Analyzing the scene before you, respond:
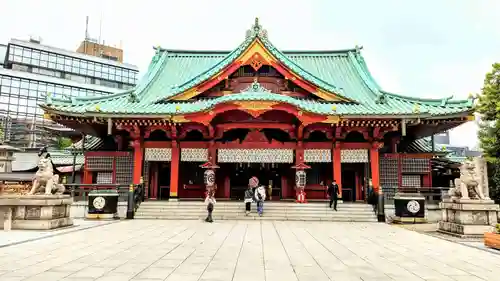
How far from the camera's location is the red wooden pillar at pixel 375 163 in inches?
822

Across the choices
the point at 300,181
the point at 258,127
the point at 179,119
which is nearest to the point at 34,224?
the point at 179,119

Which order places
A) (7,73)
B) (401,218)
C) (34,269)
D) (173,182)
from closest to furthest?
(34,269) < (401,218) < (173,182) < (7,73)

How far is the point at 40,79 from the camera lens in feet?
216

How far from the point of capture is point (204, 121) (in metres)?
20.3

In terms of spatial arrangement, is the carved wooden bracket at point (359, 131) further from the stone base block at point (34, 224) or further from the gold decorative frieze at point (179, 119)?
the stone base block at point (34, 224)

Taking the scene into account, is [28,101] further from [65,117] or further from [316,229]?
[316,229]

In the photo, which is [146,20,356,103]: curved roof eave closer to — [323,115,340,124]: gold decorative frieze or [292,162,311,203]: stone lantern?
[323,115,340,124]: gold decorative frieze

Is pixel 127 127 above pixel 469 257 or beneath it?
above

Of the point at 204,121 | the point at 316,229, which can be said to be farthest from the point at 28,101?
the point at 316,229

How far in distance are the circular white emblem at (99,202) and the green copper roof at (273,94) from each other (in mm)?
4535

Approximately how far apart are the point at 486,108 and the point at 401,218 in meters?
7.85

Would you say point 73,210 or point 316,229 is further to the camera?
point 73,210

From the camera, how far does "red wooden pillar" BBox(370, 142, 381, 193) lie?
20.9 meters

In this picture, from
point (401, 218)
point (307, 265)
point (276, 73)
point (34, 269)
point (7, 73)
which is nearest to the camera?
point (34, 269)
